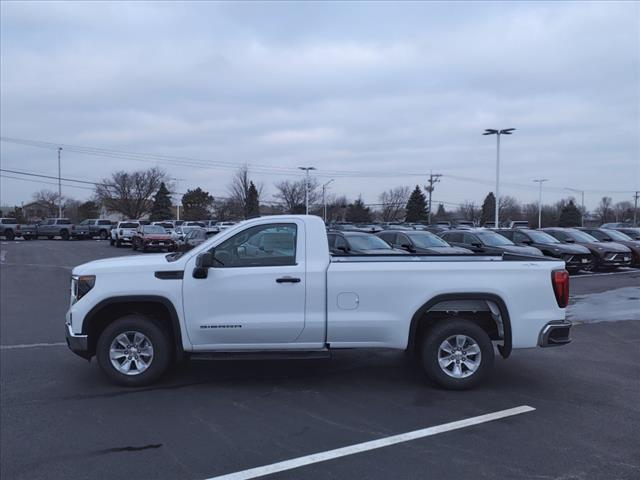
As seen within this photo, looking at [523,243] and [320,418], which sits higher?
[523,243]

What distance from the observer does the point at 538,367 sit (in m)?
6.97

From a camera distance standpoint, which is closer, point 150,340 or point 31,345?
point 150,340

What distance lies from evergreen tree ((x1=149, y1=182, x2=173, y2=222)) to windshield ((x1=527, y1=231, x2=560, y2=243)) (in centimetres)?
6447

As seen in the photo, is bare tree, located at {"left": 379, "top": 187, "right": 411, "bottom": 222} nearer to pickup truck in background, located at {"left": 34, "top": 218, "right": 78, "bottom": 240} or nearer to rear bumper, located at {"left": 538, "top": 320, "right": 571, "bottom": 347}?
pickup truck in background, located at {"left": 34, "top": 218, "right": 78, "bottom": 240}

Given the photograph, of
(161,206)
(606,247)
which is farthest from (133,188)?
(606,247)

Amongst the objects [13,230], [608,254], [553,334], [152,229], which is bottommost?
[553,334]

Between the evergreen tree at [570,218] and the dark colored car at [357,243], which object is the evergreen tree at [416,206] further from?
the dark colored car at [357,243]

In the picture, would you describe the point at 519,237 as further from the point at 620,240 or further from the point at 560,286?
the point at 560,286

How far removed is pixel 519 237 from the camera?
21297 mm

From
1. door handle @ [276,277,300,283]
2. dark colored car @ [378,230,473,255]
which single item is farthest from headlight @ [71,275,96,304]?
dark colored car @ [378,230,473,255]

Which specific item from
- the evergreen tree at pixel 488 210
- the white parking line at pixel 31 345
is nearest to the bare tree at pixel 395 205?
the evergreen tree at pixel 488 210

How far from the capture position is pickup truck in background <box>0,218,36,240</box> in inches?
1951

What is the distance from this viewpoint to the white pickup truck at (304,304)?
5.89 meters

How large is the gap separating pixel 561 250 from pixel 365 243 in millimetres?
8091
